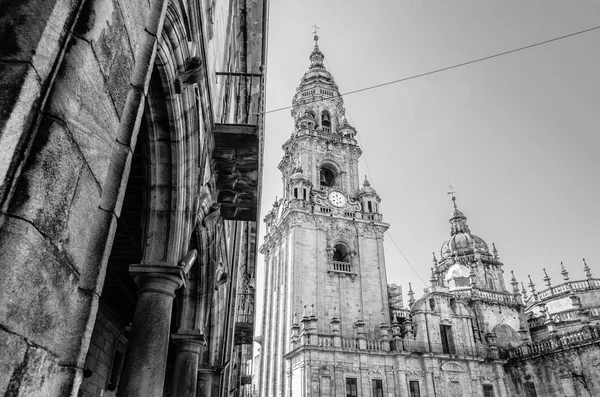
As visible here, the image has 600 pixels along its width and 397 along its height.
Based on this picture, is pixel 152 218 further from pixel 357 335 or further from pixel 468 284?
pixel 468 284

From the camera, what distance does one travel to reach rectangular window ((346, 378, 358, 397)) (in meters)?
27.9

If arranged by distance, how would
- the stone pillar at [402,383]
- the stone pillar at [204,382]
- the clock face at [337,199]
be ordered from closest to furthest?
the stone pillar at [204,382]
the stone pillar at [402,383]
the clock face at [337,199]

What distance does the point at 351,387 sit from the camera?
2819 cm

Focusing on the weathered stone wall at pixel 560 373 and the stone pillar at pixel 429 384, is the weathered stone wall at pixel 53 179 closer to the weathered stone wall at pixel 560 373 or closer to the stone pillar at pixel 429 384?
the stone pillar at pixel 429 384

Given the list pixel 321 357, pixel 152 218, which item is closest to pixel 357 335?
pixel 321 357

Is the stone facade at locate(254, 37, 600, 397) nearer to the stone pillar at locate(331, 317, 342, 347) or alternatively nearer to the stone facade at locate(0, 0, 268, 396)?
the stone pillar at locate(331, 317, 342, 347)

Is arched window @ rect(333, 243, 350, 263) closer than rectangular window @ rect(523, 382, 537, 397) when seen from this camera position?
No

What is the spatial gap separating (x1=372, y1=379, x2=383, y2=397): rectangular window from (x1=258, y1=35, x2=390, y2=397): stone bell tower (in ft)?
0.47

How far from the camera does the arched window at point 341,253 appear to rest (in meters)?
34.8

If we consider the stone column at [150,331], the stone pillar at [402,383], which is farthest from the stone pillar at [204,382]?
the stone pillar at [402,383]

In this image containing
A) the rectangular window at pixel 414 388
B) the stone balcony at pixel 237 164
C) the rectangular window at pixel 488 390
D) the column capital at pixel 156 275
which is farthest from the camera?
the rectangular window at pixel 488 390

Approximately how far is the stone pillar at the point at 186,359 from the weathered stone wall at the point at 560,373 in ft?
107

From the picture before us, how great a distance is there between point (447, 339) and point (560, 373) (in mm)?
8260

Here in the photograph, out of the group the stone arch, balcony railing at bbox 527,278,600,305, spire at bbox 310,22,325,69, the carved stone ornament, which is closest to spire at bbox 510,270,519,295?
balcony railing at bbox 527,278,600,305
